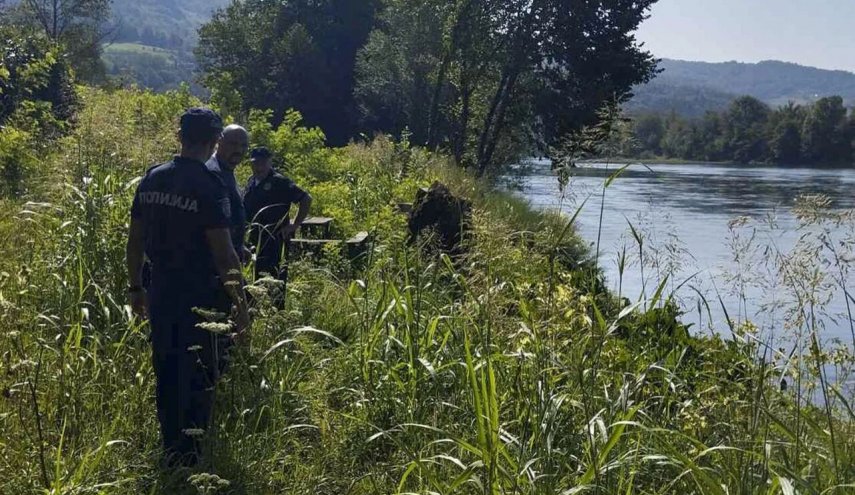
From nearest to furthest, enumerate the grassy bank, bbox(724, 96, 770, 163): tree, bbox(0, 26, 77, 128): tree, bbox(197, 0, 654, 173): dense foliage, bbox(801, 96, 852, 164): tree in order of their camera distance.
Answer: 1. the grassy bank
2. bbox(0, 26, 77, 128): tree
3. bbox(197, 0, 654, 173): dense foliage
4. bbox(801, 96, 852, 164): tree
5. bbox(724, 96, 770, 163): tree

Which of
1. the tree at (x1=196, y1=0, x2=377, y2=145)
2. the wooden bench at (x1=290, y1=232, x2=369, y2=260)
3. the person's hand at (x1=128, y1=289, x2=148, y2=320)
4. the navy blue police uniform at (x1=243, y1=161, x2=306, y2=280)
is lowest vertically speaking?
the wooden bench at (x1=290, y1=232, x2=369, y2=260)

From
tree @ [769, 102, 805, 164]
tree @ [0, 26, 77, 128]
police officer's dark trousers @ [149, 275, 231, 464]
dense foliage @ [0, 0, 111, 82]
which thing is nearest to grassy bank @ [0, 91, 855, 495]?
police officer's dark trousers @ [149, 275, 231, 464]

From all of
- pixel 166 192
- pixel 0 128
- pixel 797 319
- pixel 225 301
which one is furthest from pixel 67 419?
pixel 0 128

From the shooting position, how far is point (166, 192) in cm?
351

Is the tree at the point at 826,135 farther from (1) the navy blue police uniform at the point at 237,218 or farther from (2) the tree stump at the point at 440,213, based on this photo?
(1) the navy blue police uniform at the point at 237,218

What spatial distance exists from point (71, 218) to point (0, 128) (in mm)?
4847

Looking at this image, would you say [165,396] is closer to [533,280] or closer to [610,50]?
[533,280]

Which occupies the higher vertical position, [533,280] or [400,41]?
[400,41]

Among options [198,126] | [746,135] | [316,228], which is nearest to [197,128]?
[198,126]

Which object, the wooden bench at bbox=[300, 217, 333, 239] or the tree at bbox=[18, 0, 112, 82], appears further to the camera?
the tree at bbox=[18, 0, 112, 82]

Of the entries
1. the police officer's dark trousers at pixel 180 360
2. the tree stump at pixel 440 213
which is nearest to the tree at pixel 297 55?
the tree stump at pixel 440 213

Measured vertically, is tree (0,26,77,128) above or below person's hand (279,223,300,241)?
above

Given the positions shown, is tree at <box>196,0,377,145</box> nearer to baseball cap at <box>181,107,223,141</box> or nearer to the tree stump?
the tree stump

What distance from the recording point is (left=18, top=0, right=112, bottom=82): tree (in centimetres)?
3850
